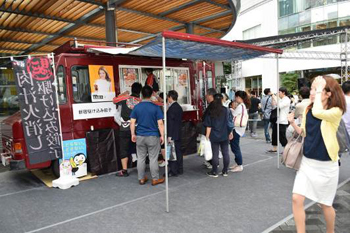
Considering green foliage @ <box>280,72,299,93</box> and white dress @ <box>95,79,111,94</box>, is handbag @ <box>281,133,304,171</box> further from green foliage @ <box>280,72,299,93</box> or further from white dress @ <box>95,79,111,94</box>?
green foliage @ <box>280,72,299,93</box>

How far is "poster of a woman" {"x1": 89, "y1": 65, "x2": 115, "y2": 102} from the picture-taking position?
17.5ft

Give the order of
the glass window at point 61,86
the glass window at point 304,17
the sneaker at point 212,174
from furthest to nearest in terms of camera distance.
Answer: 1. the glass window at point 304,17
2. the sneaker at point 212,174
3. the glass window at point 61,86

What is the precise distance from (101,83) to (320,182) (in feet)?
14.2

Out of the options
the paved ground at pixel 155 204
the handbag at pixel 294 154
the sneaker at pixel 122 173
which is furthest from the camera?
the sneaker at pixel 122 173

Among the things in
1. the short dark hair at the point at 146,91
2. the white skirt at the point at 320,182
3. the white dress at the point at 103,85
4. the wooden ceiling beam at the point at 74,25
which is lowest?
the white skirt at the point at 320,182

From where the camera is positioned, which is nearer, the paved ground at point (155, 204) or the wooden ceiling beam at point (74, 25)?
the paved ground at point (155, 204)

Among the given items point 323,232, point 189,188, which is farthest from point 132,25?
point 323,232

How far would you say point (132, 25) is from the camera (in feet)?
31.6

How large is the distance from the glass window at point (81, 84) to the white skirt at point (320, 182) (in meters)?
4.19

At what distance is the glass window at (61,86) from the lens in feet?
16.5

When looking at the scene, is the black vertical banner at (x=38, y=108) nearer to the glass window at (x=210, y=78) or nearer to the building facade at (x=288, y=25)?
the glass window at (x=210, y=78)

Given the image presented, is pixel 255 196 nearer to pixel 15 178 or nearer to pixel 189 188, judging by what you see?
pixel 189 188

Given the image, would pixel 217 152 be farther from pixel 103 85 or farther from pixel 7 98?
pixel 7 98

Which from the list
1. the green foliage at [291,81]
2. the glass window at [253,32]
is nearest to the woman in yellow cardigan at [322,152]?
the green foliage at [291,81]
